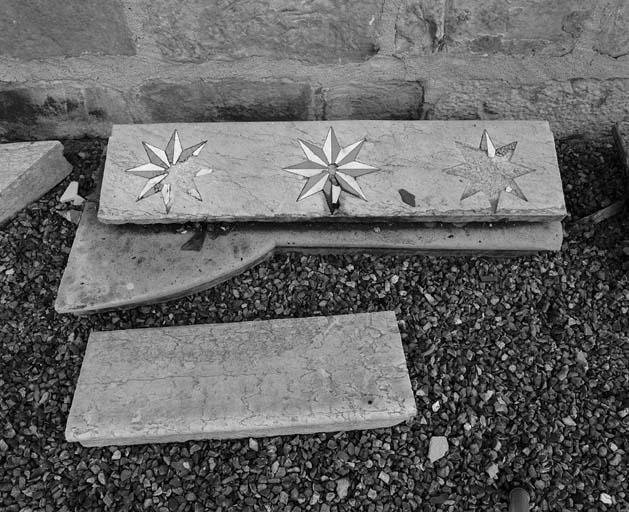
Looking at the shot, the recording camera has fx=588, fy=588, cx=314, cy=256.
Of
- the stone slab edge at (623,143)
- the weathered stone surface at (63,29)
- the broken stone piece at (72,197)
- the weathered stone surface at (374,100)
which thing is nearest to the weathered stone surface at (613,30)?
the stone slab edge at (623,143)

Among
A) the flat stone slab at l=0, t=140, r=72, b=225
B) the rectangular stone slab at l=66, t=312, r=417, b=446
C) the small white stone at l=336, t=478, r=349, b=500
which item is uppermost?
the flat stone slab at l=0, t=140, r=72, b=225

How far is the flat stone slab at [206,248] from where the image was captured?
1640 millimetres

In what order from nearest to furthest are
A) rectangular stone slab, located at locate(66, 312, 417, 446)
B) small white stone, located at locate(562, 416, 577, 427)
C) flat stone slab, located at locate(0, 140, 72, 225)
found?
rectangular stone slab, located at locate(66, 312, 417, 446)
small white stone, located at locate(562, 416, 577, 427)
flat stone slab, located at locate(0, 140, 72, 225)

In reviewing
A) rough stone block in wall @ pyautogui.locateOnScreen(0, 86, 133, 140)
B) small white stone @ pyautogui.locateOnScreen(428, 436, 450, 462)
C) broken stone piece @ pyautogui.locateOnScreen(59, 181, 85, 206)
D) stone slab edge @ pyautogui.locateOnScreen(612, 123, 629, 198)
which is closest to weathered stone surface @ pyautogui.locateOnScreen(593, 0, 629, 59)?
stone slab edge @ pyautogui.locateOnScreen(612, 123, 629, 198)

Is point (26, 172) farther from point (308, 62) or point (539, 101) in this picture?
point (539, 101)

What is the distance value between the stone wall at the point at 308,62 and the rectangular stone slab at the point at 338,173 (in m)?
0.13

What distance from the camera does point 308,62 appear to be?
175 cm

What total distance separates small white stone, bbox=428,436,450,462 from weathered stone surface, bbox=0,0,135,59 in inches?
54.5

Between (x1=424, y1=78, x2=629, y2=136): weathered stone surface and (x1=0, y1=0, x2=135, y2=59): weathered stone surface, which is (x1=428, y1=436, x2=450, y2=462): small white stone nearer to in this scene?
(x1=424, y1=78, x2=629, y2=136): weathered stone surface

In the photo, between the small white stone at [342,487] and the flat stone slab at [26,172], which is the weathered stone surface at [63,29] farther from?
the small white stone at [342,487]

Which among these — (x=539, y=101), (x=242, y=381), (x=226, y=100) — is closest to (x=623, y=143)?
(x=539, y=101)

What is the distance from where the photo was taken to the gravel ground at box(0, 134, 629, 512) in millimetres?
1491

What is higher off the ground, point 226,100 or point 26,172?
point 226,100

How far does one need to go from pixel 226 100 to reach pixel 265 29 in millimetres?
288
